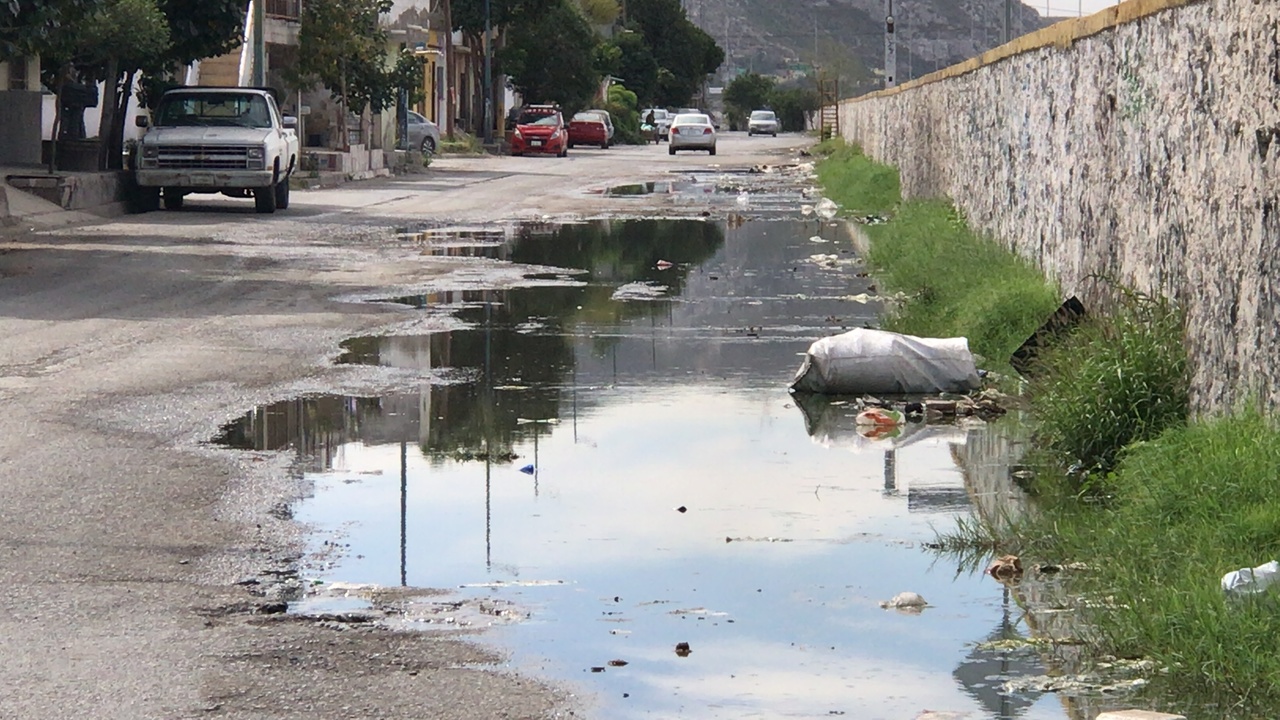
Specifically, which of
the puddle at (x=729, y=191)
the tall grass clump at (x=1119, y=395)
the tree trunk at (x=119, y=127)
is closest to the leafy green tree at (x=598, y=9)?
the puddle at (x=729, y=191)

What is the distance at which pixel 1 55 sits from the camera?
20.9 metres

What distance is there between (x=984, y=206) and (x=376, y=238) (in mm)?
8528

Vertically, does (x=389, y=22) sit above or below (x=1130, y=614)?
above

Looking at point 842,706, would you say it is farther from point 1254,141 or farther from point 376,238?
point 376,238

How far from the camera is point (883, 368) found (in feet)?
36.7

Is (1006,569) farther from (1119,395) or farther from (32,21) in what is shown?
(32,21)

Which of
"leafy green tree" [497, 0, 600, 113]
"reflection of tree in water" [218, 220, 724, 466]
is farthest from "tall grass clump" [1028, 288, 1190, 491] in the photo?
"leafy green tree" [497, 0, 600, 113]

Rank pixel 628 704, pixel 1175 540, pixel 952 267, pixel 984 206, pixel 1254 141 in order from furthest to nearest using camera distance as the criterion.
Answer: pixel 984 206
pixel 952 267
pixel 1254 141
pixel 1175 540
pixel 628 704

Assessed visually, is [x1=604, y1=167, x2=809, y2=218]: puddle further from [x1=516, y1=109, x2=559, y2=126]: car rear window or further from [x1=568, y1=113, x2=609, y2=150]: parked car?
[x1=568, y1=113, x2=609, y2=150]: parked car

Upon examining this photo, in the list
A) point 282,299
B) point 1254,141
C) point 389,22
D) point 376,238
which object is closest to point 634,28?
point 389,22

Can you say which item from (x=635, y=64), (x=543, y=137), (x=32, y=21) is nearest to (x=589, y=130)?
(x=543, y=137)

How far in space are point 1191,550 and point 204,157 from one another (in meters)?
23.9

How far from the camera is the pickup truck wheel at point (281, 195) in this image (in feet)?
97.2

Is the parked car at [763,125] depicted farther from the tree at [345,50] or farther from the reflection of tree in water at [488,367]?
the reflection of tree in water at [488,367]
